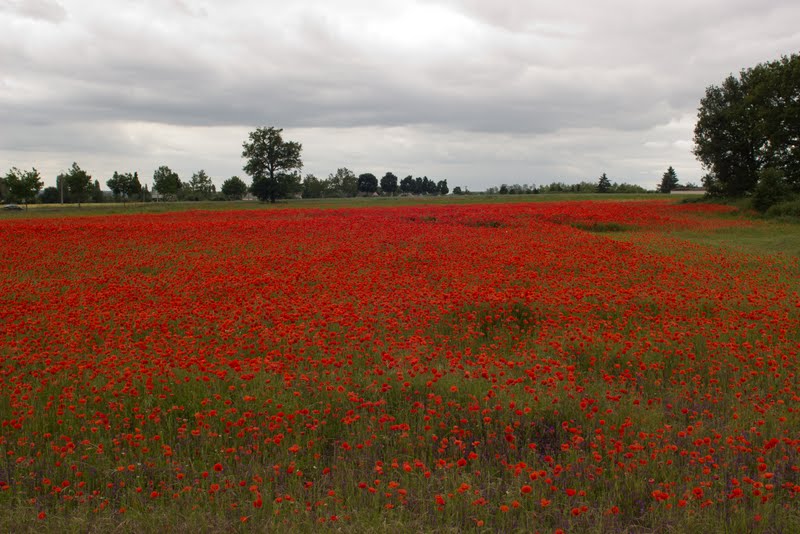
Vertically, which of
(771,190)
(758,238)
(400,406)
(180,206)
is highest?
(771,190)

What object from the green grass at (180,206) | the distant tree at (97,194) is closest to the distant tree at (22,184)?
the green grass at (180,206)

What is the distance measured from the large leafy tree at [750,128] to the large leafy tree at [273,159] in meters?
54.0

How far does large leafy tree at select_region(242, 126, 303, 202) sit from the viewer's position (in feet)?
287

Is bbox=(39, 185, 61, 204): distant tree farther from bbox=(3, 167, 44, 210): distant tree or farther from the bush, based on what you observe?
the bush

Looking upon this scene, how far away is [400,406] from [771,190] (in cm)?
3855

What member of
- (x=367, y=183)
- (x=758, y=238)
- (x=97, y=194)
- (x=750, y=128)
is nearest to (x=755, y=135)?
(x=750, y=128)

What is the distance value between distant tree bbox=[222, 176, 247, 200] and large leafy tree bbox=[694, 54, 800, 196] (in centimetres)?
8197

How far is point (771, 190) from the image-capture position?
3709cm

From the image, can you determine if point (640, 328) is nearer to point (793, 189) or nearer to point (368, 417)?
point (368, 417)

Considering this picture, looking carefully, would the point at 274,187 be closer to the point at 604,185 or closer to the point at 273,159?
the point at 273,159

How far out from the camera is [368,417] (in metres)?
5.93

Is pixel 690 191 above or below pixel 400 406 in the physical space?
above

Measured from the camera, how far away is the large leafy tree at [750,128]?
39594 millimetres

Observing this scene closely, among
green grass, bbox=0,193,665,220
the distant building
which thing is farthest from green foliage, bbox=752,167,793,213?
the distant building
